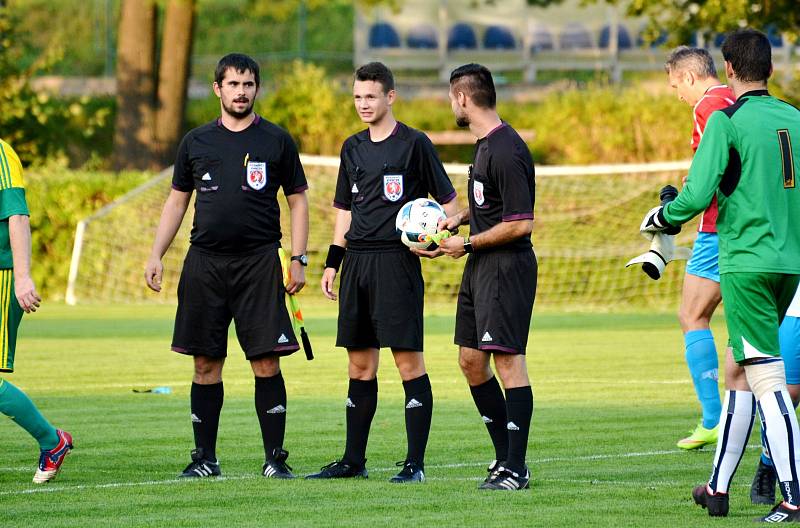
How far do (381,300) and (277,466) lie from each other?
3.57 ft

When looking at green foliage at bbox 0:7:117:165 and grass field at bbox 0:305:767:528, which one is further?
green foliage at bbox 0:7:117:165

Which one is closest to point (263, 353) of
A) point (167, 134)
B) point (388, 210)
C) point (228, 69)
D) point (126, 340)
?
point (388, 210)

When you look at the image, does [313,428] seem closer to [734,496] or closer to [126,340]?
[734,496]

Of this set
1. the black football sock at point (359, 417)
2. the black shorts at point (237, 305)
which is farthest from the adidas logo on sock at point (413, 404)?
the black shorts at point (237, 305)

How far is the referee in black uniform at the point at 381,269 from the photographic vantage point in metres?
7.74

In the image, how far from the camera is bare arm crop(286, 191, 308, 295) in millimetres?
7934

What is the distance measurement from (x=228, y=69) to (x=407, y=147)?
1.05 m

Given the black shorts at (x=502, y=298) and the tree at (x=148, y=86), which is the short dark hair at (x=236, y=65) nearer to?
the black shorts at (x=502, y=298)

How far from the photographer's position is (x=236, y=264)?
7918mm

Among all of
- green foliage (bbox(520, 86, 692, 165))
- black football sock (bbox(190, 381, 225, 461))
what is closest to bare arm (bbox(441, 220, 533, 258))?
black football sock (bbox(190, 381, 225, 461))

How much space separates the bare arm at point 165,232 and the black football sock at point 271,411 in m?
0.80

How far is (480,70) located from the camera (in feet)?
24.8

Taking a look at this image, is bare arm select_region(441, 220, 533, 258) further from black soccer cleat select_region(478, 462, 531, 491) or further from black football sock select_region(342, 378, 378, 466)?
black soccer cleat select_region(478, 462, 531, 491)

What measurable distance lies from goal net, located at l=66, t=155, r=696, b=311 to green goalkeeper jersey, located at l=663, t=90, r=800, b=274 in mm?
17200
